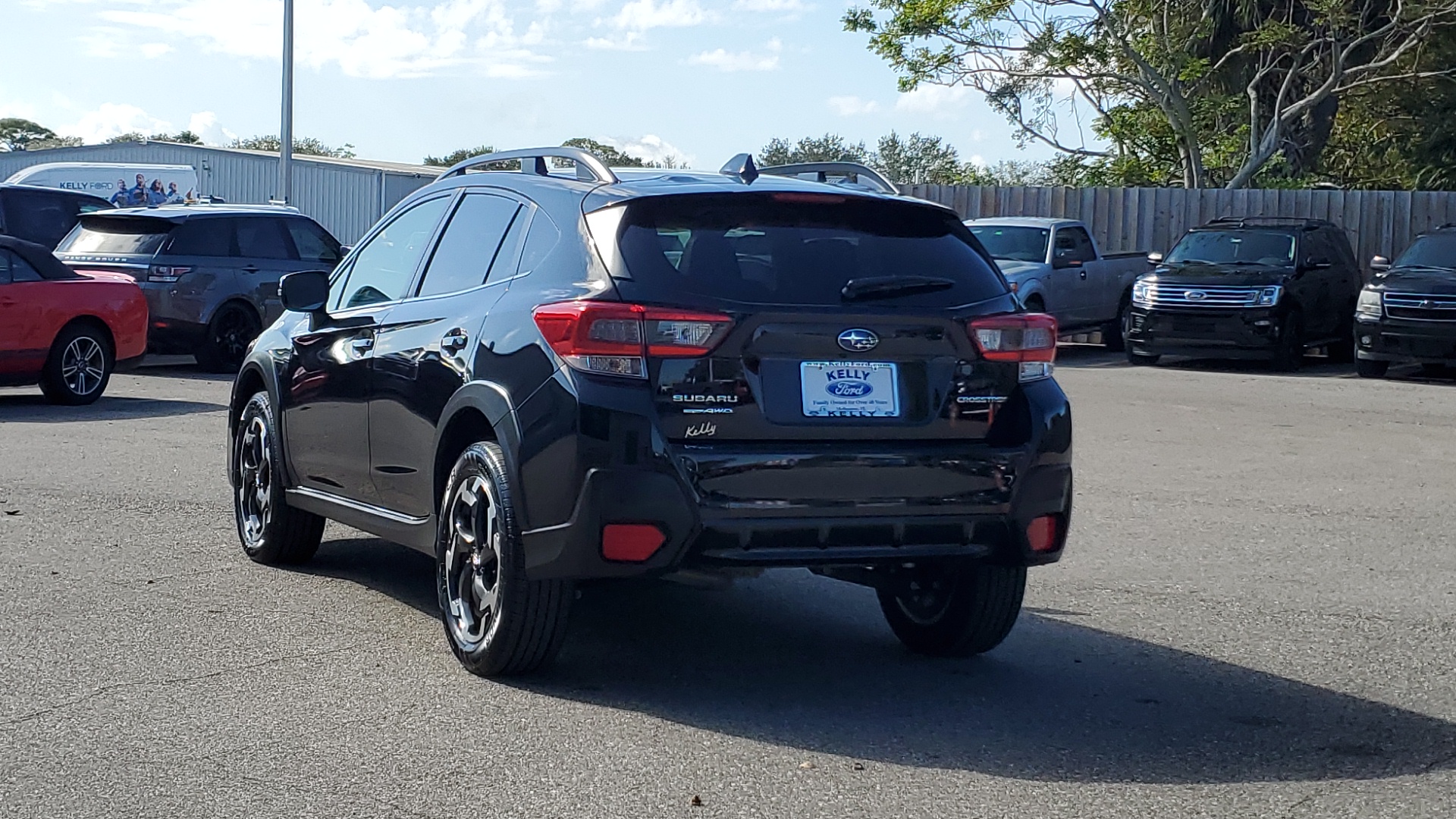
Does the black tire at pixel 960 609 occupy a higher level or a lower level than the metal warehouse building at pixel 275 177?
lower

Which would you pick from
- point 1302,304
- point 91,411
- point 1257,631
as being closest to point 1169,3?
point 1302,304

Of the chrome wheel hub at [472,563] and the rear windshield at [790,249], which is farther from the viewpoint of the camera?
the chrome wheel hub at [472,563]

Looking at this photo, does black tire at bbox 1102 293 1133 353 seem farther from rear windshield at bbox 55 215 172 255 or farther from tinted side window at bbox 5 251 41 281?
tinted side window at bbox 5 251 41 281

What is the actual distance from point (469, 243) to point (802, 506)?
71.4 inches

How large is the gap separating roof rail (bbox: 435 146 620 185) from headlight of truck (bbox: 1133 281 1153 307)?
16.0 metres

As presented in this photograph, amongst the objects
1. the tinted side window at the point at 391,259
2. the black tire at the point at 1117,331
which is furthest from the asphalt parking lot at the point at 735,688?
the black tire at the point at 1117,331

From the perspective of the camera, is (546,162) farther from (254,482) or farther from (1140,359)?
(1140,359)

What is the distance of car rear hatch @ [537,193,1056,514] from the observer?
5500 millimetres

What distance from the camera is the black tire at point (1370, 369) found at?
21.0 meters

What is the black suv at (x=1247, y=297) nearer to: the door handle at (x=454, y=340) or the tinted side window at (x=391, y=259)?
the tinted side window at (x=391, y=259)

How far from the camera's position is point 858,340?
5672mm

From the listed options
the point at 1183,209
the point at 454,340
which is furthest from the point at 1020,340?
the point at 1183,209

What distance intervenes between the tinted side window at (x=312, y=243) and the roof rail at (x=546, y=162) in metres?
12.7

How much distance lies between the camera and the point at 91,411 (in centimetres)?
1476
